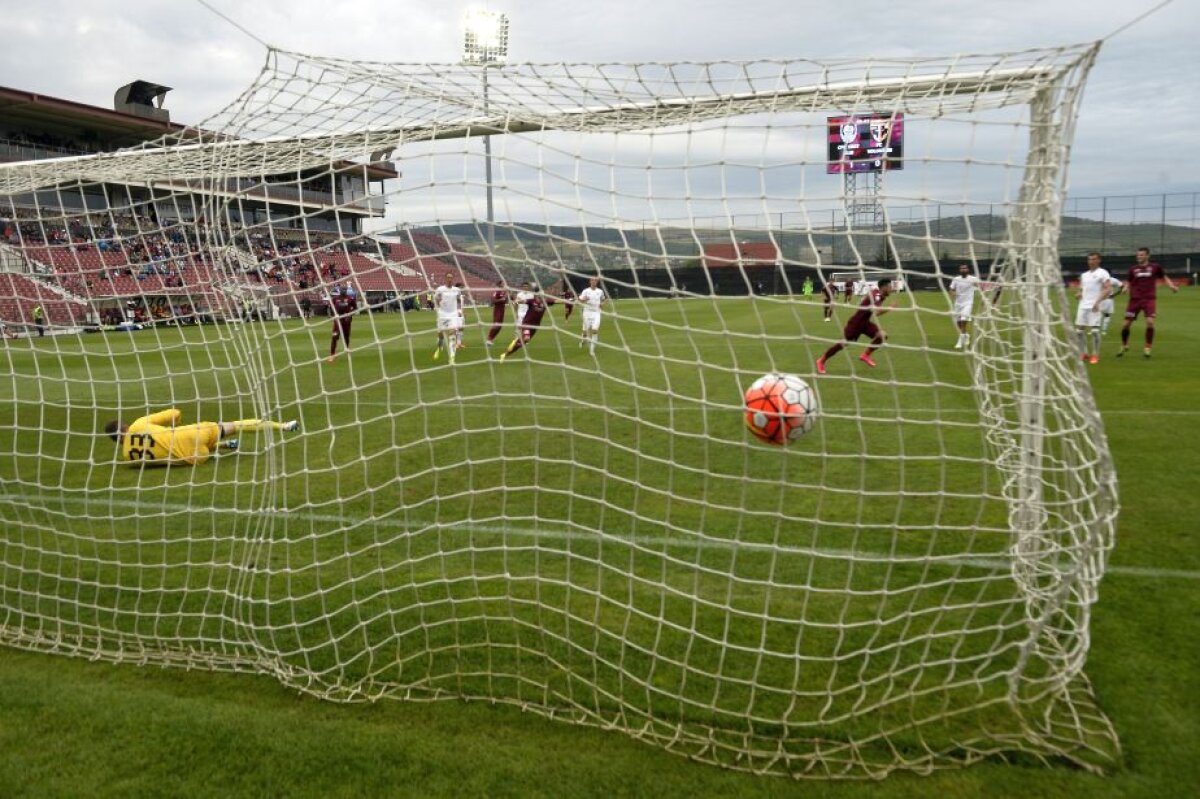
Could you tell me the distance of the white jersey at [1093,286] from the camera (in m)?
12.6

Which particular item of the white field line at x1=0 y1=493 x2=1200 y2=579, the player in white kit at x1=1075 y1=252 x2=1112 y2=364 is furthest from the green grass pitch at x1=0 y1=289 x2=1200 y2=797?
the player in white kit at x1=1075 y1=252 x2=1112 y2=364

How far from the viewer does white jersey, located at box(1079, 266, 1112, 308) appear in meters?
12.6

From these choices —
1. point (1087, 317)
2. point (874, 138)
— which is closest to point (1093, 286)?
point (1087, 317)

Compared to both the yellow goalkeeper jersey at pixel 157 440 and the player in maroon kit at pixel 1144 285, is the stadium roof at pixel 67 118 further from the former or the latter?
the player in maroon kit at pixel 1144 285

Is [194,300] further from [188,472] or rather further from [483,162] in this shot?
[483,162]

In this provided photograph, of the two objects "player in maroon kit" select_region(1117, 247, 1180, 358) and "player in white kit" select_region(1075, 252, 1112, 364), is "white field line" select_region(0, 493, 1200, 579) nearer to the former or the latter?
"player in white kit" select_region(1075, 252, 1112, 364)

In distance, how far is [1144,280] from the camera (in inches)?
504

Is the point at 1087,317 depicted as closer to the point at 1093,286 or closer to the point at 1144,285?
the point at 1093,286

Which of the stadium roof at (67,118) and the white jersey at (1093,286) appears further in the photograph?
the stadium roof at (67,118)

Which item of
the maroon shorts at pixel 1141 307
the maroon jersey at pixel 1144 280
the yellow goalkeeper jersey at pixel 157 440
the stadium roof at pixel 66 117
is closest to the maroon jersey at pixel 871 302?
the yellow goalkeeper jersey at pixel 157 440

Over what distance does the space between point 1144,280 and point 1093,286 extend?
90cm

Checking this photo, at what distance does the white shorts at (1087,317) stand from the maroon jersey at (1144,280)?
620 millimetres

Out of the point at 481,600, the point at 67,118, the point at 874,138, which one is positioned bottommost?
the point at 481,600

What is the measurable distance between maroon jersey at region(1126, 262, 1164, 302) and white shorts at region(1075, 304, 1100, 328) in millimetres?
620
